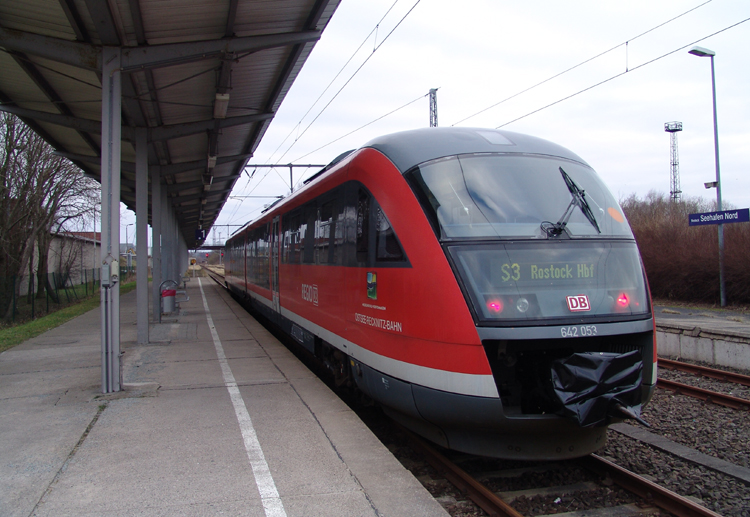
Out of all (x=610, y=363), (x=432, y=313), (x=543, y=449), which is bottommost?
(x=543, y=449)

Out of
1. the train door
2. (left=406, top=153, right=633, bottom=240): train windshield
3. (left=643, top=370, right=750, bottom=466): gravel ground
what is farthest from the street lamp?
(left=406, top=153, right=633, bottom=240): train windshield

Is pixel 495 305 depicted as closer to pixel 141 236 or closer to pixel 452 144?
pixel 452 144

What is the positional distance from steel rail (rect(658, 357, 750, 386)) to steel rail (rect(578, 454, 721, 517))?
4931 millimetres

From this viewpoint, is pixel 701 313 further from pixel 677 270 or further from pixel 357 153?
pixel 357 153

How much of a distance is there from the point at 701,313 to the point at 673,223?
7.50 meters

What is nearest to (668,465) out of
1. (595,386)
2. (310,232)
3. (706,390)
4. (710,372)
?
(595,386)

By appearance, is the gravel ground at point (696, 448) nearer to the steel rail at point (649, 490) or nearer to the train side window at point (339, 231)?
the steel rail at point (649, 490)

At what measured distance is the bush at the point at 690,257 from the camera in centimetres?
2052

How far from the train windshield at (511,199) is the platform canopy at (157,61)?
146 inches

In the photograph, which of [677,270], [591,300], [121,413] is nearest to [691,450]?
[591,300]

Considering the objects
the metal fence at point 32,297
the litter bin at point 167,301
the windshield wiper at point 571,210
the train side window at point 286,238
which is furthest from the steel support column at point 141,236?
the metal fence at point 32,297

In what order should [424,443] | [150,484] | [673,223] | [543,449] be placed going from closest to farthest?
[150,484]
[543,449]
[424,443]
[673,223]

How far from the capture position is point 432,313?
181 inches

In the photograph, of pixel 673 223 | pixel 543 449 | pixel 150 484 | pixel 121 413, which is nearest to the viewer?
pixel 150 484
